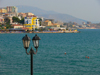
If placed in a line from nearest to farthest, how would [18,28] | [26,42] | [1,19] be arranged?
[26,42]
[18,28]
[1,19]

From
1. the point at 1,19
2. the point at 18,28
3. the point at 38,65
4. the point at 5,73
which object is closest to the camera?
the point at 5,73

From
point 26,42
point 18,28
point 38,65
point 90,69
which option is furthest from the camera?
point 18,28

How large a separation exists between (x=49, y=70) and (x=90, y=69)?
2.31m

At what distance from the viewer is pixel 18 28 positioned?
109562mm

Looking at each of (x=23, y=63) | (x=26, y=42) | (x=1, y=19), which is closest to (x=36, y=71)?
(x=23, y=63)

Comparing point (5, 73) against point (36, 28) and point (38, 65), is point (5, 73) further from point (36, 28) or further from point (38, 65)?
point (36, 28)

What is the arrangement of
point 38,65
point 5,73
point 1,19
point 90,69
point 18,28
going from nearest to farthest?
point 5,73 → point 90,69 → point 38,65 → point 18,28 → point 1,19

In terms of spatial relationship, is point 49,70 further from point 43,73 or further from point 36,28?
point 36,28

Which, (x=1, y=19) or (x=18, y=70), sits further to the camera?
(x=1, y=19)

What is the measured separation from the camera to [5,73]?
14312mm

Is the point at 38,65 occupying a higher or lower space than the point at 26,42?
lower

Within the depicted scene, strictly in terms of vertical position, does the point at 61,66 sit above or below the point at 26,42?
below

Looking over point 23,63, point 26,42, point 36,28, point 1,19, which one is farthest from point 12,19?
point 26,42

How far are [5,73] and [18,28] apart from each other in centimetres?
9593
